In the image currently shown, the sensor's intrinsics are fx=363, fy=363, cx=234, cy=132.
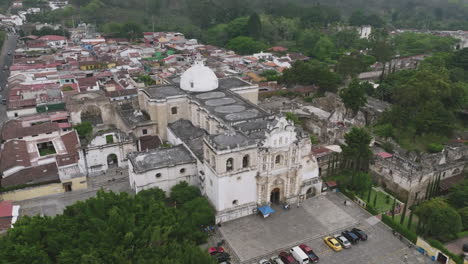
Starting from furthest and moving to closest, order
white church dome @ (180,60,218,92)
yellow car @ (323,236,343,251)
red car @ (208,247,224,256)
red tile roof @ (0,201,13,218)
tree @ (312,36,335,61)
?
tree @ (312,36,335,61)
white church dome @ (180,60,218,92)
red tile roof @ (0,201,13,218)
yellow car @ (323,236,343,251)
red car @ (208,247,224,256)

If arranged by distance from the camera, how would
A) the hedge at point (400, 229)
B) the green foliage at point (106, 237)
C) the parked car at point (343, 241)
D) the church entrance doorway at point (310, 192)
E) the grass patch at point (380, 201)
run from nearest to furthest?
the green foliage at point (106, 237), the parked car at point (343, 241), the hedge at point (400, 229), the grass patch at point (380, 201), the church entrance doorway at point (310, 192)

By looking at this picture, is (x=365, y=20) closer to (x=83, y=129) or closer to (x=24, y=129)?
(x=83, y=129)

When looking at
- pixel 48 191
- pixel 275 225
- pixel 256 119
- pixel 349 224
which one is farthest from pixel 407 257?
pixel 48 191

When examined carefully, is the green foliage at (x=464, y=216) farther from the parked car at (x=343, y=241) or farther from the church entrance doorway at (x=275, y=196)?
the church entrance doorway at (x=275, y=196)

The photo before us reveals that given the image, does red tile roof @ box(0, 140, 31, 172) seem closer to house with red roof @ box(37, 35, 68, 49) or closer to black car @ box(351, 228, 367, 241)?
black car @ box(351, 228, 367, 241)

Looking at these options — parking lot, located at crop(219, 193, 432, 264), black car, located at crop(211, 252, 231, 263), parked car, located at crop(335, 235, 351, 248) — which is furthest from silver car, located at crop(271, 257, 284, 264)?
parked car, located at crop(335, 235, 351, 248)

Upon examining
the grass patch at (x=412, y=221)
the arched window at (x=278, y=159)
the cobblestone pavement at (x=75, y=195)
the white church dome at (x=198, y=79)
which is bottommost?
the grass patch at (x=412, y=221)

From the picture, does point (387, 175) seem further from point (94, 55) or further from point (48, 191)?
point (94, 55)

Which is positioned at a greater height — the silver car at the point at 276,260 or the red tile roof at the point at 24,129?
the red tile roof at the point at 24,129

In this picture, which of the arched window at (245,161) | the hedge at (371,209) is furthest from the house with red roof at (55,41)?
the hedge at (371,209)
